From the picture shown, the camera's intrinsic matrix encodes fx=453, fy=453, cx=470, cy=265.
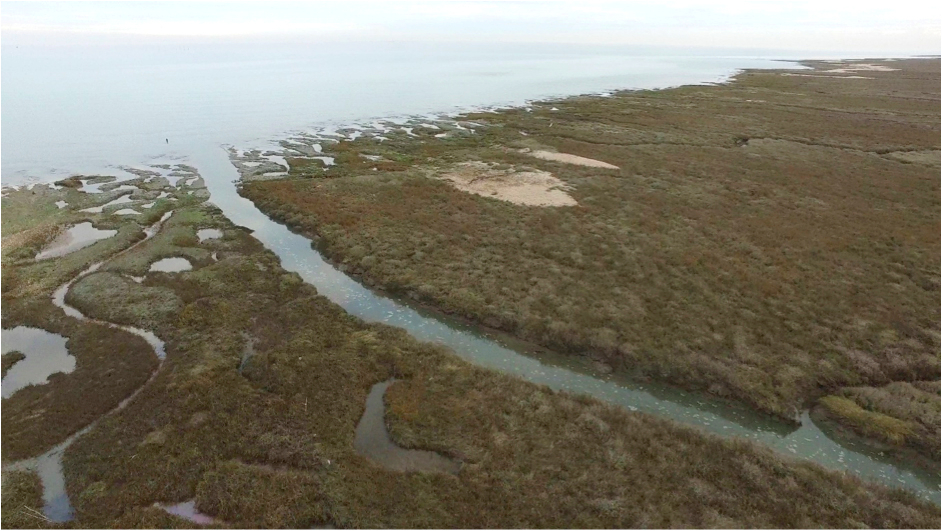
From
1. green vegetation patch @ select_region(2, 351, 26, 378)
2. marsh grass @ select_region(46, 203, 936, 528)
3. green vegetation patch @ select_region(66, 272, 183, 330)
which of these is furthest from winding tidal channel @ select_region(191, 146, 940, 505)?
green vegetation patch @ select_region(2, 351, 26, 378)

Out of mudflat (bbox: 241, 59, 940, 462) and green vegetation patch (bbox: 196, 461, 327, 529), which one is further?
mudflat (bbox: 241, 59, 940, 462)

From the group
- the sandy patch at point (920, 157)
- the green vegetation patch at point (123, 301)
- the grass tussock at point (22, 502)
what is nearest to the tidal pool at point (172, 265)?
the green vegetation patch at point (123, 301)

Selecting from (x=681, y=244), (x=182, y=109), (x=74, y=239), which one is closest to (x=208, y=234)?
(x=74, y=239)

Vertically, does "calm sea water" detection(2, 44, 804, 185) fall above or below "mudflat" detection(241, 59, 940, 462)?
above

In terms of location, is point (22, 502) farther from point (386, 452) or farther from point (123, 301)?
point (123, 301)

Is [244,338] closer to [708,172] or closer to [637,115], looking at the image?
[708,172]

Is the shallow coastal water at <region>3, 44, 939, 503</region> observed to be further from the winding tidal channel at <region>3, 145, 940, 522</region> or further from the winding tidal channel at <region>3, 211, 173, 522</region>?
the winding tidal channel at <region>3, 211, 173, 522</region>
